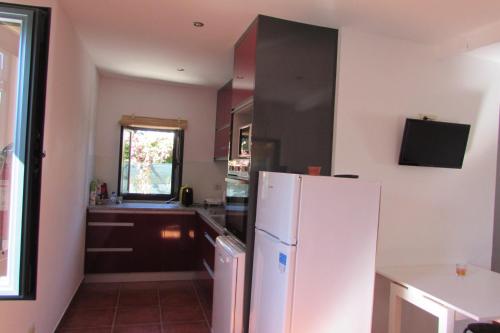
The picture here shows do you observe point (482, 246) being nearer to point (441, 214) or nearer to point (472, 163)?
point (441, 214)

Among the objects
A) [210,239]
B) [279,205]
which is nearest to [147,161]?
[210,239]

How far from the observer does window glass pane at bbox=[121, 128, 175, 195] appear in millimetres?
4473

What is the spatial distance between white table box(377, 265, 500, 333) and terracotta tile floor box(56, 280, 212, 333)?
163 centimetres

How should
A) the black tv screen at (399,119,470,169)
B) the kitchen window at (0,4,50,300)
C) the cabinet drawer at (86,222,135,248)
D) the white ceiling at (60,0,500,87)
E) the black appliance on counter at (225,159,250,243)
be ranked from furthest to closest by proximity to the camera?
the cabinet drawer at (86,222,135,248) < the black tv screen at (399,119,470,169) < the black appliance on counter at (225,159,250,243) < the white ceiling at (60,0,500,87) < the kitchen window at (0,4,50,300)

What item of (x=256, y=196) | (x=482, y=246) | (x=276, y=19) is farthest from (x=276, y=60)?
(x=482, y=246)

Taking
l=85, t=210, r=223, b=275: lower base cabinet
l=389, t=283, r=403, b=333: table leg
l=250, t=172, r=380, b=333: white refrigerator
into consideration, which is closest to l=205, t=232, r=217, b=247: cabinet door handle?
l=85, t=210, r=223, b=275: lower base cabinet

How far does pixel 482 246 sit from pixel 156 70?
3.52 metres

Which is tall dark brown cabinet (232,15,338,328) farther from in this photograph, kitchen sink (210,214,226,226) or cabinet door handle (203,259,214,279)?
kitchen sink (210,214,226,226)

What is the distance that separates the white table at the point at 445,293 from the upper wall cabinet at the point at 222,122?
218 cm

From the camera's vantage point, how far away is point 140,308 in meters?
3.41

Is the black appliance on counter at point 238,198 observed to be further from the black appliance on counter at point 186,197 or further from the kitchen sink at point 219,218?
the black appliance on counter at point 186,197

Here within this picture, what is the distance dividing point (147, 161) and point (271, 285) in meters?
2.95

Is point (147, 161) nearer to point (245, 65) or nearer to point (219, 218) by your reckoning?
point (219, 218)

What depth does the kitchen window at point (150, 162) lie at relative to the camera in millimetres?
4473
